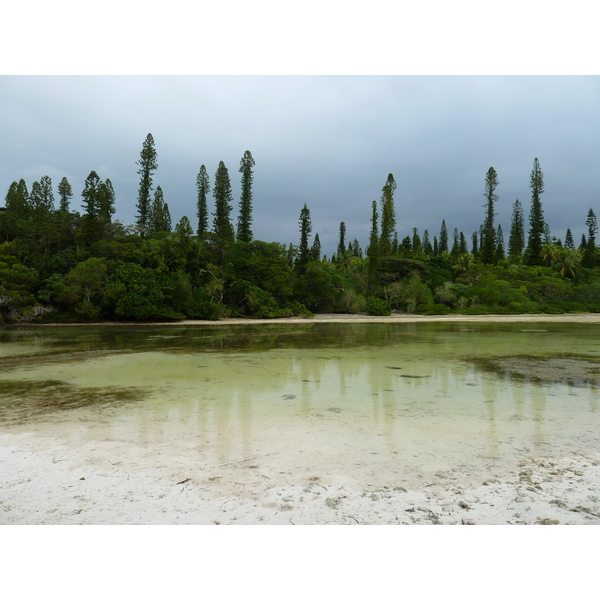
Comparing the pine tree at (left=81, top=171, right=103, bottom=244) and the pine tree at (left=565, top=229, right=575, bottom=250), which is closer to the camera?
the pine tree at (left=81, top=171, right=103, bottom=244)

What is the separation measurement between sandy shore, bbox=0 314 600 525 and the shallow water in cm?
15

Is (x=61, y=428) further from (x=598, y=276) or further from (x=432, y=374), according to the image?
(x=598, y=276)

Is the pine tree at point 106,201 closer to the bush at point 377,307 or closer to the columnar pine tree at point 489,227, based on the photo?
the bush at point 377,307

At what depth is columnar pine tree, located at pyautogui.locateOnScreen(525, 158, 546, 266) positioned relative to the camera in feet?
163

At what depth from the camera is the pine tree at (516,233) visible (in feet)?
202

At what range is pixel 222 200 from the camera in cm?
4491

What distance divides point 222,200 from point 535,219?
130ft

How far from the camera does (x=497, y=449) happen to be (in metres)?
4.26

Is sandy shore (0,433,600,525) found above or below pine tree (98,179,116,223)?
below

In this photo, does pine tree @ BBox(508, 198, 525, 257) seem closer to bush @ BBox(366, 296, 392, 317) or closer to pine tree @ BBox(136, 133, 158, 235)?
bush @ BBox(366, 296, 392, 317)

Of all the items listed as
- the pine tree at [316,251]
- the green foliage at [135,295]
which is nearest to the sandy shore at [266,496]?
the green foliage at [135,295]

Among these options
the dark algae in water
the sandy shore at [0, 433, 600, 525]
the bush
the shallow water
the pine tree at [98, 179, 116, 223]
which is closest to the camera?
the sandy shore at [0, 433, 600, 525]

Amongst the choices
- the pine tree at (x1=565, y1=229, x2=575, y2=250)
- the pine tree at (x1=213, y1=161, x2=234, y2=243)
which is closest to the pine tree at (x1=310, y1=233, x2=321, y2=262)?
the pine tree at (x1=213, y1=161, x2=234, y2=243)

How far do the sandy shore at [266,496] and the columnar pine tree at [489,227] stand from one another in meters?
50.3
